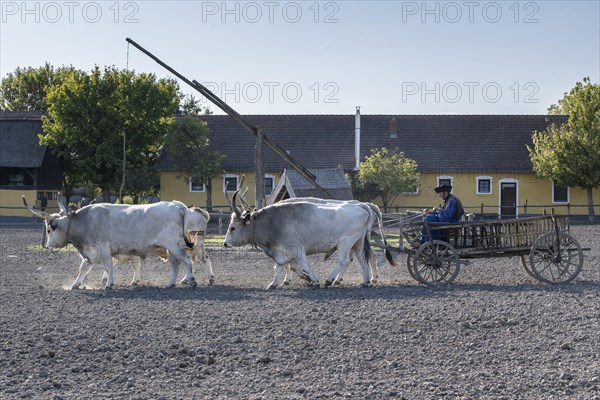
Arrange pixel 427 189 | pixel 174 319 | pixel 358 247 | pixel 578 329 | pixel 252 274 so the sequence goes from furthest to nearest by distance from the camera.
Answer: pixel 427 189 < pixel 252 274 < pixel 358 247 < pixel 174 319 < pixel 578 329

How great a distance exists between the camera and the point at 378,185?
47656 mm

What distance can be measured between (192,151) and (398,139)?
1195 centimetres

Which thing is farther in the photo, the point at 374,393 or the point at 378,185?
the point at 378,185

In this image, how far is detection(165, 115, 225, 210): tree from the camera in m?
50.1

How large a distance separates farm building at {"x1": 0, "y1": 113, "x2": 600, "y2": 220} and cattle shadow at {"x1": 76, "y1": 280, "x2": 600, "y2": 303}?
33.7 m

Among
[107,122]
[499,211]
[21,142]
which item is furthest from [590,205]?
[21,142]

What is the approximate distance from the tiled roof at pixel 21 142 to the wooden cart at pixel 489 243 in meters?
42.4

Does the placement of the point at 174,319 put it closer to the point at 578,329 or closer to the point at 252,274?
the point at 578,329

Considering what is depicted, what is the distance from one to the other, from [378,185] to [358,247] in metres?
30.3

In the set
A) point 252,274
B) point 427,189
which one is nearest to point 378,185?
point 427,189

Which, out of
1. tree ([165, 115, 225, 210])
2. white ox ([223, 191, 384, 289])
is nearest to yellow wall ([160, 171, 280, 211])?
tree ([165, 115, 225, 210])

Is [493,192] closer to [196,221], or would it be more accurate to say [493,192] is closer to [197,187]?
[197,187]

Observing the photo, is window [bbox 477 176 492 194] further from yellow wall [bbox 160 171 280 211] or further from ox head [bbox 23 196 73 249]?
ox head [bbox 23 196 73 249]

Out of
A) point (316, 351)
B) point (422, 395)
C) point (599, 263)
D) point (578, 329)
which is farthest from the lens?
point (599, 263)
